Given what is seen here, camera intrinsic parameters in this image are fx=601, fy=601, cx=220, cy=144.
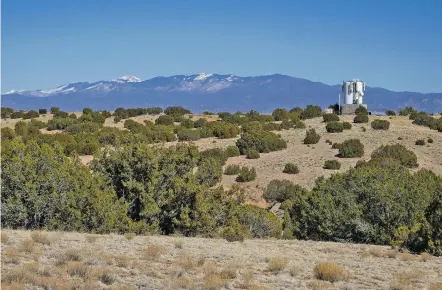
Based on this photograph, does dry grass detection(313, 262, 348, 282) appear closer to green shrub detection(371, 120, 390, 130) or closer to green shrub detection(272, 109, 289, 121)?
green shrub detection(371, 120, 390, 130)

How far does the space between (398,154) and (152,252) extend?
35.6 meters

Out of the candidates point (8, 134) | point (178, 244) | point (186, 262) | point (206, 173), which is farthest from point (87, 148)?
point (186, 262)

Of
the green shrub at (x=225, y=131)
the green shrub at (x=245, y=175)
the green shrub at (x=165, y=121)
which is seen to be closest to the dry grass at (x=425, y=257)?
the green shrub at (x=245, y=175)

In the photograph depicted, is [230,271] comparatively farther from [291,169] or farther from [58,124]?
[58,124]

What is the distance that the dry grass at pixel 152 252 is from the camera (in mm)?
14641

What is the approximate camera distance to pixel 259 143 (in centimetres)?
5328

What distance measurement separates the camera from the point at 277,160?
161ft

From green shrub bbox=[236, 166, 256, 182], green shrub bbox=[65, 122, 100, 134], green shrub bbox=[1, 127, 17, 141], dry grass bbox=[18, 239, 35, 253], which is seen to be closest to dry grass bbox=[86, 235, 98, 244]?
dry grass bbox=[18, 239, 35, 253]

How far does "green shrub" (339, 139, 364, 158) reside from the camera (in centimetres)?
4906

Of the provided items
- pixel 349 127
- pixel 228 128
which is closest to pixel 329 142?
pixel 349 127

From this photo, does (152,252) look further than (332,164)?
No

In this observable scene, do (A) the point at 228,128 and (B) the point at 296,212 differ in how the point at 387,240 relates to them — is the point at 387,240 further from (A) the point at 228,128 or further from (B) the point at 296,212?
(A) the point at 228,128

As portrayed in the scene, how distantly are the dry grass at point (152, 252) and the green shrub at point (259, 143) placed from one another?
36610mm

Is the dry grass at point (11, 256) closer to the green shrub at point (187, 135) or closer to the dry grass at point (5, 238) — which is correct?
the dry grass at point (5, 238)
